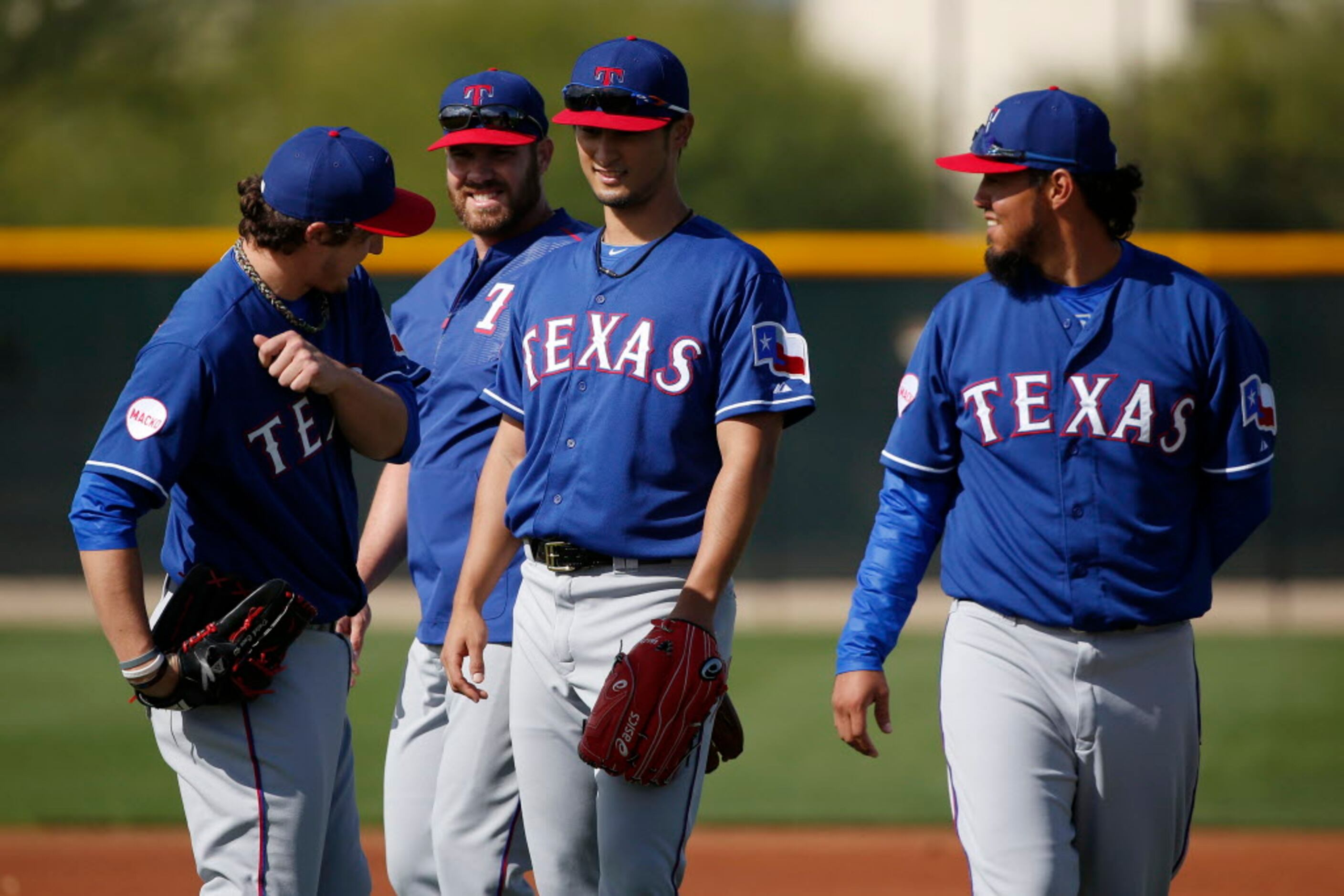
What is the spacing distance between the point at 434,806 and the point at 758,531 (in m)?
6.72

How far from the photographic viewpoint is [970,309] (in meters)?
3.16

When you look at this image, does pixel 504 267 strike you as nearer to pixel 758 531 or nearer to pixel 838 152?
pixel 758 531

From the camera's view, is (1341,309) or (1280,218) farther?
(1280,218)

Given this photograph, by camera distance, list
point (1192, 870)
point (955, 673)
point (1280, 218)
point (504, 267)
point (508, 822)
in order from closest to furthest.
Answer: point (955, 673)
point (508, 822)
point (504, 267)
point (1192, 870)
point (1280, 218)

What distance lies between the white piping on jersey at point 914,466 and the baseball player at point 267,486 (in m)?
0.97

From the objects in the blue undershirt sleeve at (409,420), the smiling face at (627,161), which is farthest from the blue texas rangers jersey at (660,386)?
the blue undershirt sleeve at (409,420)

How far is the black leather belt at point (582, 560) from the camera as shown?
311 centimetres

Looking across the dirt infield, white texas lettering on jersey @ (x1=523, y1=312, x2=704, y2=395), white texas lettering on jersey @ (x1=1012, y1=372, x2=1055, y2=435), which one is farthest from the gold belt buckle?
the dirt infield

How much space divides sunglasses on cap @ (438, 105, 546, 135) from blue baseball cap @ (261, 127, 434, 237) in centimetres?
67

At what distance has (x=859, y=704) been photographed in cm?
309

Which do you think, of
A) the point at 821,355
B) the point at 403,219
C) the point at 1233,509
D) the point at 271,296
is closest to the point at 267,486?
the point at 271,296

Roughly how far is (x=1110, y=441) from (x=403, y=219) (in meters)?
1.41

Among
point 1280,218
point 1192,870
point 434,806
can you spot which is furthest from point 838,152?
point 434,806

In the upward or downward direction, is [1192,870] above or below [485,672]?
below
